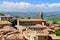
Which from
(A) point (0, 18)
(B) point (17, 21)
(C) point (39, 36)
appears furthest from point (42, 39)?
(A) point (0, 18)

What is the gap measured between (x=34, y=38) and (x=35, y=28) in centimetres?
1472

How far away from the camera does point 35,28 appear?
41.8 m

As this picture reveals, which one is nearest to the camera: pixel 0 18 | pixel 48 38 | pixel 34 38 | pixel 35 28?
pixel 34 38

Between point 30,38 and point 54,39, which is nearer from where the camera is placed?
point 30,38

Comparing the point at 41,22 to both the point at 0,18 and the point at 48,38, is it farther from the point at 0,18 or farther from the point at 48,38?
the point at 48,38

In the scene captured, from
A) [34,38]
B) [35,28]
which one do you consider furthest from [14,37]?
[35,28]

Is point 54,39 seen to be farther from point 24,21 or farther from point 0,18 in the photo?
point 0,18

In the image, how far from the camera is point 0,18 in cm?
5309

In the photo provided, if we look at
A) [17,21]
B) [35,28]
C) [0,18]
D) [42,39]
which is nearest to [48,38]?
[42,39]

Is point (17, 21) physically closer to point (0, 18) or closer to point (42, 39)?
point (0, 18)

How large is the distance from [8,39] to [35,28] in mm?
14355

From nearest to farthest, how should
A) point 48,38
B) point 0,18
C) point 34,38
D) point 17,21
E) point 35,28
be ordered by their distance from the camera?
point 34,38, point 48,38, point 35,28, point 17,21, point 0,18

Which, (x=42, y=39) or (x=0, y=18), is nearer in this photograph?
(x=42, y=39)

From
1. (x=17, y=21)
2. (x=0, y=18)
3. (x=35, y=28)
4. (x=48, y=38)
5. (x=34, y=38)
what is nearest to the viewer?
(x=34, y=38)
